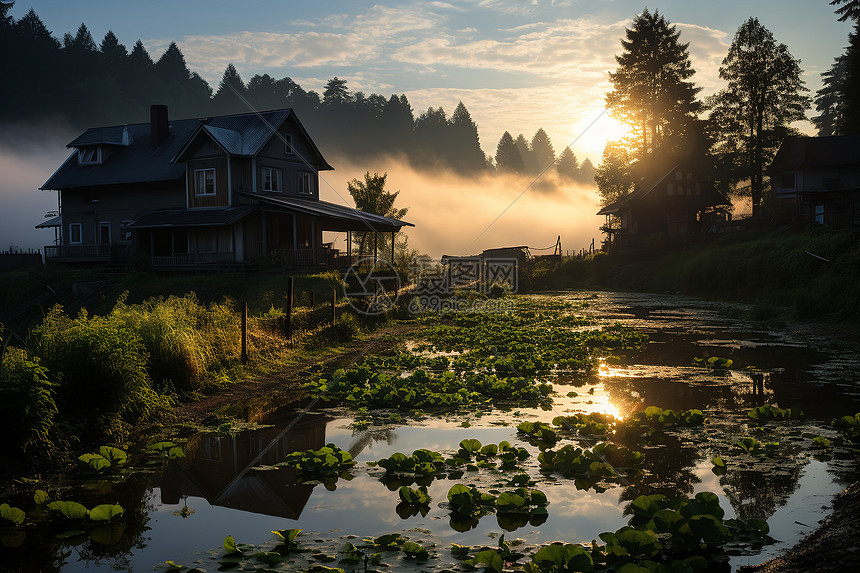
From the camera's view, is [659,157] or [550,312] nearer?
[550,312]

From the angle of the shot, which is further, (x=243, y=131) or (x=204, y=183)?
(x=243, y=131)

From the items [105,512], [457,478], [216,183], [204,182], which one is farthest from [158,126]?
[457,478]

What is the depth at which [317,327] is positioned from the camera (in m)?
20.3

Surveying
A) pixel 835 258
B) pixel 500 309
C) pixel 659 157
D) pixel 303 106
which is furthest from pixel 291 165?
pixel 303 106

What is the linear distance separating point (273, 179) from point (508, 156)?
134083 mm

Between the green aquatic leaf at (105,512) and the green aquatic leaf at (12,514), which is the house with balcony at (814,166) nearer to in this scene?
the green aquatic leaf at (105,512)

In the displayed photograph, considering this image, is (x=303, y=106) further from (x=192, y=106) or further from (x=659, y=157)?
(x=659, y=157)

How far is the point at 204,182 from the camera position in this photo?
133 feet

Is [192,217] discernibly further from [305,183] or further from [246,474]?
[246,474]

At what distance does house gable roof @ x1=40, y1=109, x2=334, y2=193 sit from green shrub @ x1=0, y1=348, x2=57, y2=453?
32552 millimetres

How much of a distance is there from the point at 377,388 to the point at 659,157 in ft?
184

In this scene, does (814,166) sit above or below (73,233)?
above

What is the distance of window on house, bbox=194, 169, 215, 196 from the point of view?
132 ft

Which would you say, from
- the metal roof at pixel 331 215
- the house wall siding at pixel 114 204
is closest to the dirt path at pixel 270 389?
the metal roof at pixel 331 215
